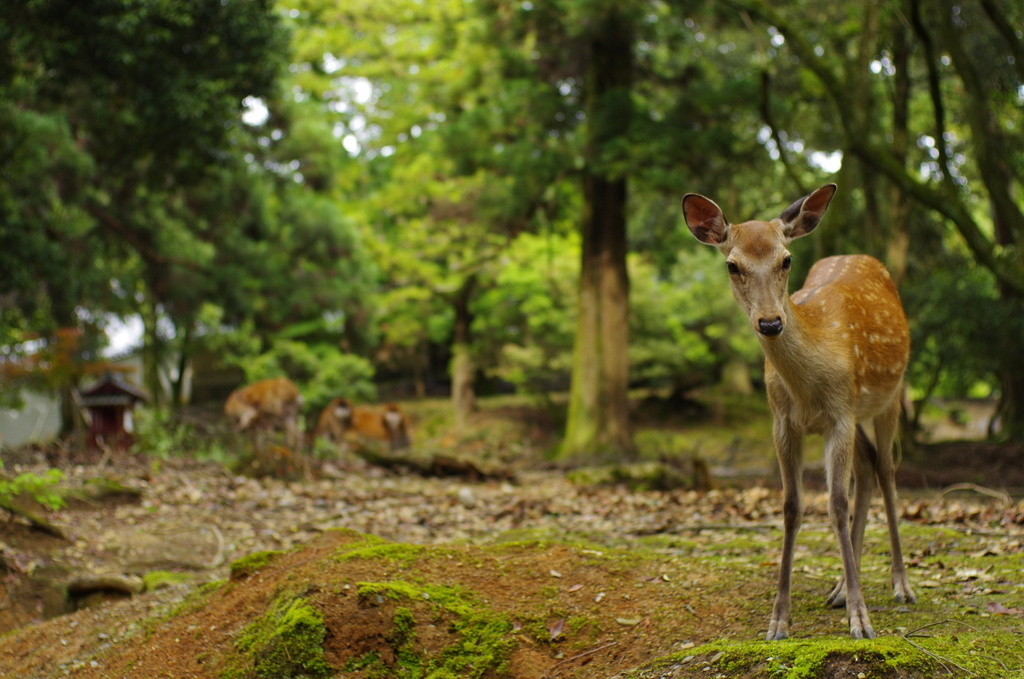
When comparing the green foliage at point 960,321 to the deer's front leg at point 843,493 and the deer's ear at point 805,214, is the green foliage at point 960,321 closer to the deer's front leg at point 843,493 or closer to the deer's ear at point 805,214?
the deer's ear at point 805,214

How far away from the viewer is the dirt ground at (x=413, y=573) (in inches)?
150

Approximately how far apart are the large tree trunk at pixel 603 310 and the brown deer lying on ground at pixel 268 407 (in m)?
4.37

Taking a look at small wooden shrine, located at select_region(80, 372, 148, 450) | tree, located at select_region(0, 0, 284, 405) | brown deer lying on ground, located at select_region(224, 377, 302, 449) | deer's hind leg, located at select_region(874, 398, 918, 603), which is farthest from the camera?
brown deer lying on ground, located at select_region(224, 377, 302, 449)

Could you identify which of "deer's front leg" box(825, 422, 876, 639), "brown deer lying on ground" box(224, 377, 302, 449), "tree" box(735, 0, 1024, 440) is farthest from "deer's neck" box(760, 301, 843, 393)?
"brown deer lying on ground" box(224, 377, 302, 449)

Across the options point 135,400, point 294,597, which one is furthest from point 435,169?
point 294,597

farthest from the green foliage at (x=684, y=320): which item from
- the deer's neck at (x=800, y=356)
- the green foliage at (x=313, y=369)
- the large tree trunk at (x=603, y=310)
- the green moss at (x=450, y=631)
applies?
the green moss at (x=450, y=631)

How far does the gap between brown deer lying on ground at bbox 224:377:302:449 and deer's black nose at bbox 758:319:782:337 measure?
31.1 feet

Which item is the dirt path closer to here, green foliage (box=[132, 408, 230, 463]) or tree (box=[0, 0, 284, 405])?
green foliage (box=[132, 408, 230, 463])

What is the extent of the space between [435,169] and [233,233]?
209 inches

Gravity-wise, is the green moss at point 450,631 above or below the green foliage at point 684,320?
below

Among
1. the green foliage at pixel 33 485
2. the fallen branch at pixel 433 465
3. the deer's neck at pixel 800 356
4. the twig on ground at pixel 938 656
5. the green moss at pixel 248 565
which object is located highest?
the deer's neck at pixel 800 356

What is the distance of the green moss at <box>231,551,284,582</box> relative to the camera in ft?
15.3

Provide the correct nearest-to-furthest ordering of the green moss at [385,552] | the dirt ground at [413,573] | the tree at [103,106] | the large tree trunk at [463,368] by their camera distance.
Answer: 1. the dirt ground at [413,573]
2. the green moss at [385,552]
3. the tree at [103,106]
4. the large tree trunk at [463,368]

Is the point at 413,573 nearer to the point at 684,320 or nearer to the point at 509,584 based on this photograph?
the point at 509,584
